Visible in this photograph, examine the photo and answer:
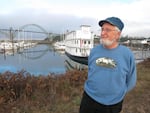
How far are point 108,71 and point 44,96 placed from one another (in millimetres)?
4079

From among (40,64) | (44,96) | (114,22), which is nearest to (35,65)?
(40,64)

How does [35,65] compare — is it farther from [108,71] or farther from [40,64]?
[108,71]

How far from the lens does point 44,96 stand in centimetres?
732

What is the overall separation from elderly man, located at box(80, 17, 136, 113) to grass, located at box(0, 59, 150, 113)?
2.96 m

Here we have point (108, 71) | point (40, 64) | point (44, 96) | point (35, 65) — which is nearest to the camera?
point (108, 71)

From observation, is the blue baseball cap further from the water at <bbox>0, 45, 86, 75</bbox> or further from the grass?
the water at <bbox>0, 45, 86, 75</bbox>

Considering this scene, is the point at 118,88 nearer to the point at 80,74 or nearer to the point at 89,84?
the point at 89,84

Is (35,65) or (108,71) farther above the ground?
(108,71)

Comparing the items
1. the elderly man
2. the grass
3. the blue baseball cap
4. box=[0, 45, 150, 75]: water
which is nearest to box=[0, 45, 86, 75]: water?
box=[0, 45, 150, 75]: water

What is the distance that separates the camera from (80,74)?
9.95m

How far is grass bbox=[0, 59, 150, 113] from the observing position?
21.4 ft

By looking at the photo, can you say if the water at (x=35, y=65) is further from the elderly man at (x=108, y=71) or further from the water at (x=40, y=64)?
the elderly man at (x=108, y=71)

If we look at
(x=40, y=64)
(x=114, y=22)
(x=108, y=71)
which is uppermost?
(x=114, y=22)

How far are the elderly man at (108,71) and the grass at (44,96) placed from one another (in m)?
2.96
